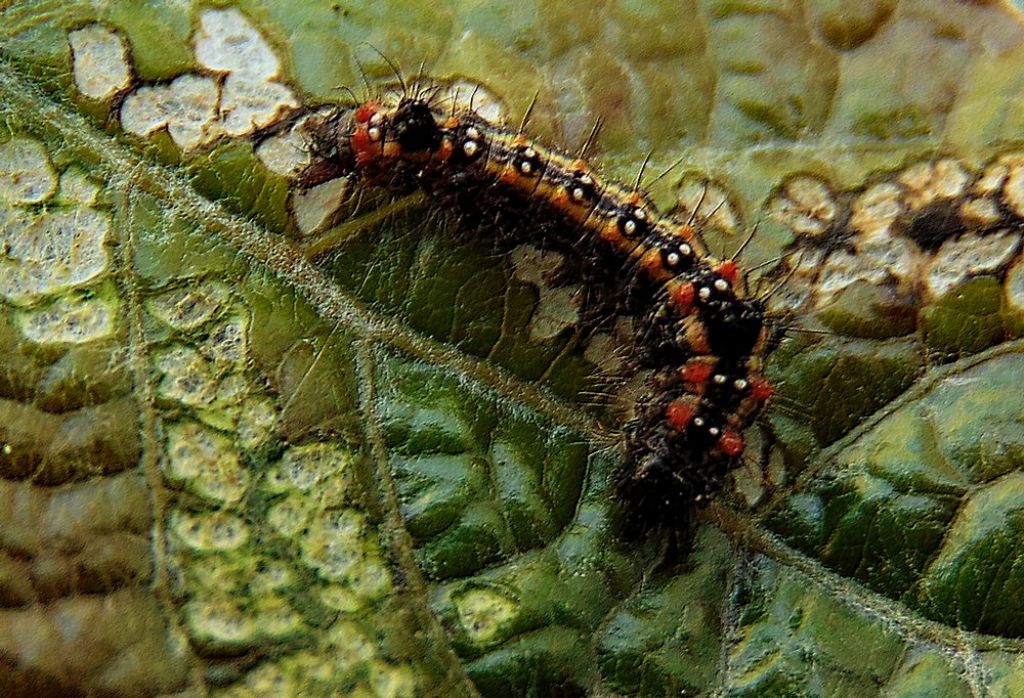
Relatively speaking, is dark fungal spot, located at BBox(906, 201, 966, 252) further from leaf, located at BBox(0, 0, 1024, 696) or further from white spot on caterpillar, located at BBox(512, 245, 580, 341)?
white spot on caterpillar, located at BBox(512, 245, 580, 341)

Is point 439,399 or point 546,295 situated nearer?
point 439,399

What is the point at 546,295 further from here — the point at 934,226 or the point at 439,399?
the point at 934,226

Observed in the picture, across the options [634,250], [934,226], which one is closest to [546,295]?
[634,250]

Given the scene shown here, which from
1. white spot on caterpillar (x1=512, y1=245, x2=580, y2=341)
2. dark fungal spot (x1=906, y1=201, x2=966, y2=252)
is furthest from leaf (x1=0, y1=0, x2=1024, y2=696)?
dark fungal spot (x1=906, y1=201, x2=966, y2=252)

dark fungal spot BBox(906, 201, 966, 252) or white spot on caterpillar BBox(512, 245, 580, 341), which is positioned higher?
dark fungal spot BBox(906, 201, 966, 252)

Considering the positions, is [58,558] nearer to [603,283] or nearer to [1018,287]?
[603,283]

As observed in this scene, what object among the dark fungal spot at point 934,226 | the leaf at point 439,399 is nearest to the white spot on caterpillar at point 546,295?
the leaf at point 439,399
